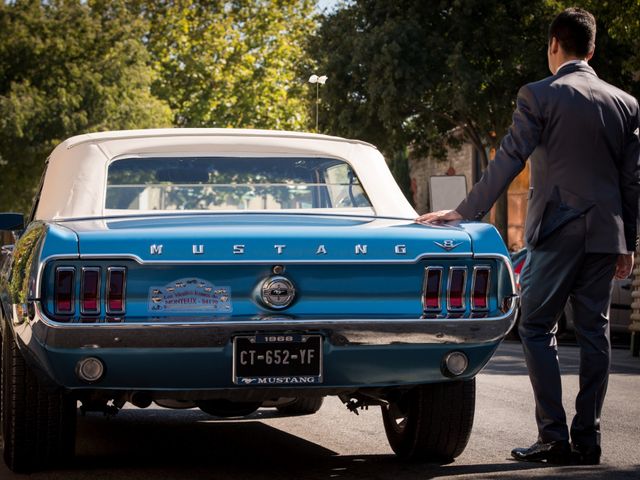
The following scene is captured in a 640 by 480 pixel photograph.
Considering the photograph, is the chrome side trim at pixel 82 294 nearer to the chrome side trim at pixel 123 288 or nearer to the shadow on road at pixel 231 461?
the chrome side trim at pixel 123 288

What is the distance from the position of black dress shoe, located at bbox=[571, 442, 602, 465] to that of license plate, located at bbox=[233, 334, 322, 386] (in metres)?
1.40

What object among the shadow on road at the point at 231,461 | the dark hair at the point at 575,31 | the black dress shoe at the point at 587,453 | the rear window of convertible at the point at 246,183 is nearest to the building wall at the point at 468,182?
the shadow on road at the point at 231,461

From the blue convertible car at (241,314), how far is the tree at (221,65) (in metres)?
52.6

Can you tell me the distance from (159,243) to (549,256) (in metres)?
1.84

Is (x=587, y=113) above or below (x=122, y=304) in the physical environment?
above

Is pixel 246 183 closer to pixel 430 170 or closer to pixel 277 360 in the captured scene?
pixel 277 360

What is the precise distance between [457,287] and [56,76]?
42.7 metres

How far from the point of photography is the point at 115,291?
5.74 metres

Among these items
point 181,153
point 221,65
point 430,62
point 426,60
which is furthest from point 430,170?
point 181,153

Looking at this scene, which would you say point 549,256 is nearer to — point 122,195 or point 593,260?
point 593,260

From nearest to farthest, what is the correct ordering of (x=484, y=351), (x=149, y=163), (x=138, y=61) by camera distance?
(x=484, y=351)
(x=149, y=163)
(x=138, y=61)

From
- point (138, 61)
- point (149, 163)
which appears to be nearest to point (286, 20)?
point (138, 61)

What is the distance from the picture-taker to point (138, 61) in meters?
48.8

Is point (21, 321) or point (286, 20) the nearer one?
point (21, 321)
